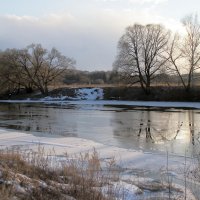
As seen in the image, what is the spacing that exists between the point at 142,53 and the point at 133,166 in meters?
51.6

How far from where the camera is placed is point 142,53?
206 feet

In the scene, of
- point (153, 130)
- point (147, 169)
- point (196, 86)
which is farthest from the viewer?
point (196, 86)

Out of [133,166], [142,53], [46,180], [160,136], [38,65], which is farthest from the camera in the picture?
[38,65]

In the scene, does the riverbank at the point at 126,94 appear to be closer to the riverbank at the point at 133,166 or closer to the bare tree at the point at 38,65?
the bare tree at the point at 38,65

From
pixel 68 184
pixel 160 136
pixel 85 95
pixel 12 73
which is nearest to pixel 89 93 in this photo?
pixel 85 95

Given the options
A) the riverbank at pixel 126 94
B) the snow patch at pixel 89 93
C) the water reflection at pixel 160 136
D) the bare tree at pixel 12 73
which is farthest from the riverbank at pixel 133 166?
the bare tree at pixel 12 73

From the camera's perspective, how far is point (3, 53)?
270 feet

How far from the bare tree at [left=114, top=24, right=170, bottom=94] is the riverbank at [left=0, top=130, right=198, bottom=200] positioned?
142ft

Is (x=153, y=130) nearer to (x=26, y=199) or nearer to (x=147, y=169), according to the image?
(x=147, y=169)

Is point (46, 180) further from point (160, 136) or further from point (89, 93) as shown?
point (89, 93)

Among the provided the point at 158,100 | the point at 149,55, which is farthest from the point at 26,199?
the point at 149,55

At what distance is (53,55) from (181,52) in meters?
27.4

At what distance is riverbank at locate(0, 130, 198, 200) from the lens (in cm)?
898

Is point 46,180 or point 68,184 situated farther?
point 46,180
